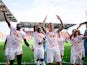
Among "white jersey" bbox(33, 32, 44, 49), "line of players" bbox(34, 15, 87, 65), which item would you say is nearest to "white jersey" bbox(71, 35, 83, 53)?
"line of players" bbox(34, 15, 87, 65)

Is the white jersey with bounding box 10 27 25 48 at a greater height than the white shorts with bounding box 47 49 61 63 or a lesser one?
greater

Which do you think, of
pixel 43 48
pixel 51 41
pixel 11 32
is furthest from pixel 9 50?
pixel 43 48

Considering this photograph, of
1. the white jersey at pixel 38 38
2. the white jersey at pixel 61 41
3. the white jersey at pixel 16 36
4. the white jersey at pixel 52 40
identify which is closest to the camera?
the white jersey at pixel 52 40

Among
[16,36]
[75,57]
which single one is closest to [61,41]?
[75,57]

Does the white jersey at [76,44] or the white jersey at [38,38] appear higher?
the white jersey at [38,38]

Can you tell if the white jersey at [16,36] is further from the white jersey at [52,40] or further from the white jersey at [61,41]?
A: the white jersey at [61,41]

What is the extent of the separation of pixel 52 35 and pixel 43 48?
9.02ft

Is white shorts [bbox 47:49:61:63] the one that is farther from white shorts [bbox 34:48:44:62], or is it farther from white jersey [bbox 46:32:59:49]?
white shorts [bbox 34:48:44:62]

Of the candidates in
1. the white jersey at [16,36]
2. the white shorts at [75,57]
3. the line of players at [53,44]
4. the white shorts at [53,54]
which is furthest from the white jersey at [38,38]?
the white shorts at [53,54]

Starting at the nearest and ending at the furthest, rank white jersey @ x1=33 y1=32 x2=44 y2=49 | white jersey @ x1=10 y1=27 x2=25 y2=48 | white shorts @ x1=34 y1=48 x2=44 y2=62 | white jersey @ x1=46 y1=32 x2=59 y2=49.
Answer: white jersey @ x1=46 y1=32 x2=59 y2=49
white jersey @ x1=10 y1=27 x2=25 y2=48
white jersey @ x1=33 y1=32 x2=44 y2=49
white shorts @ x1=34 y1=48 x2=44 y2=62

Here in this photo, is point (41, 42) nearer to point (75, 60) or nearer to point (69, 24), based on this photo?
point (75, 60)

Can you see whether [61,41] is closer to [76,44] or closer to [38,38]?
[38,38]

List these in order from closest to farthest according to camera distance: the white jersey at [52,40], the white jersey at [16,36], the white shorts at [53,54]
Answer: the white shorts at [53,54], the white jersey at [52,40], the white jersey at [16,36]

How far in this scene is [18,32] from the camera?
1408 cm
